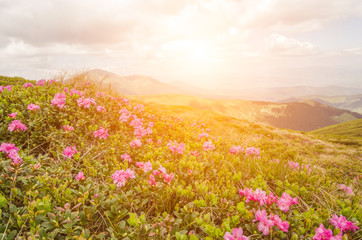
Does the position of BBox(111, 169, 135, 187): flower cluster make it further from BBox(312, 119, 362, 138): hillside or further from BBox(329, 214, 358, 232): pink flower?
BBox(312, 119, 362, 138): hillside

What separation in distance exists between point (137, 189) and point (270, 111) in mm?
144483

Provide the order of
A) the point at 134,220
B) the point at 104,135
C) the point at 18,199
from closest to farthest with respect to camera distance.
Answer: the point at 134,220
the point at 18,199
the point at 104,135

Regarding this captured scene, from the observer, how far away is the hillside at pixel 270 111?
364 feet

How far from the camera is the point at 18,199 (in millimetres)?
3049

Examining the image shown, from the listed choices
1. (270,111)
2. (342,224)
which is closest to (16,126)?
(342,224)

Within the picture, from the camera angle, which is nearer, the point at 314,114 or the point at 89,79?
the point at 89,79

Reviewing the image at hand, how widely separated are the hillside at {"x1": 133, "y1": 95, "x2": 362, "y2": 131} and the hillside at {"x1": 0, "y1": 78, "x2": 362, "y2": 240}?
294ft

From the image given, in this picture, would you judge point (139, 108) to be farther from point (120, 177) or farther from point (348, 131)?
point (348, 131)

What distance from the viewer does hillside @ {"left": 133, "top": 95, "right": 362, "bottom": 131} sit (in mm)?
110812

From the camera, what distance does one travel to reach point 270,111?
133 m

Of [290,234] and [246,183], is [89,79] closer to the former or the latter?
[246,183]

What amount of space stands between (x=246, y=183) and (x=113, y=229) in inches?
95.0

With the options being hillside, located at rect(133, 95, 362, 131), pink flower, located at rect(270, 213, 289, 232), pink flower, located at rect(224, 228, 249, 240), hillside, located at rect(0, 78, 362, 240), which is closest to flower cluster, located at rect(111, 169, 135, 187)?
hillside, located at rect(0, 78, 362, 240)

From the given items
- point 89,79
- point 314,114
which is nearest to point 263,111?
point 314,114
